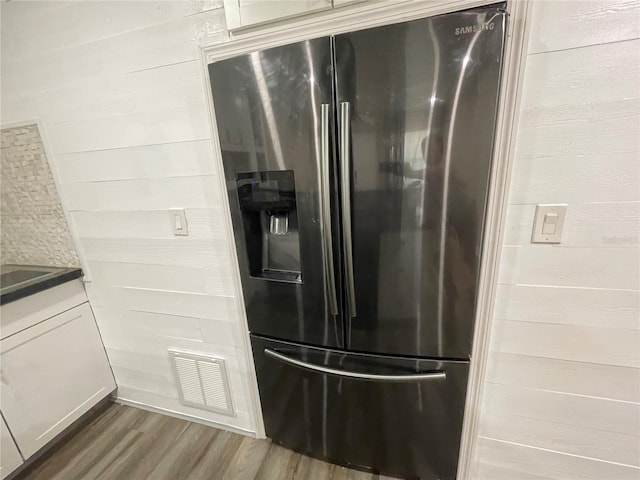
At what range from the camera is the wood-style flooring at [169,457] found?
1.45 metres

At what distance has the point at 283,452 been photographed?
5.04ft

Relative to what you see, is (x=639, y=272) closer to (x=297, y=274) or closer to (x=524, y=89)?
(x=524, y=89)

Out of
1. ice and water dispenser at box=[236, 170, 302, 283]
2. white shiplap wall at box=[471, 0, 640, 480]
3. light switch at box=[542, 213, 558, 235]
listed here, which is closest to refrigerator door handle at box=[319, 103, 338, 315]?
ice and water dispenser at box=[236, 170, 302, 283]

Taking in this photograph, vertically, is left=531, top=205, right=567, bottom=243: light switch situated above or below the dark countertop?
above

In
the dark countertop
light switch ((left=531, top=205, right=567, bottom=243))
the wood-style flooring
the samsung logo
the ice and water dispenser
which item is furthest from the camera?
the wood-style flooring

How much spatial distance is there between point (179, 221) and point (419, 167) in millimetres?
1072

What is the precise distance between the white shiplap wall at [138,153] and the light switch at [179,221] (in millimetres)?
25

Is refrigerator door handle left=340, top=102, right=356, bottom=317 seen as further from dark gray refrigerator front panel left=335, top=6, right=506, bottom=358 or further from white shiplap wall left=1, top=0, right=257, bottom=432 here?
white shiplap wall left=1, top=0, right=257, bottom=432

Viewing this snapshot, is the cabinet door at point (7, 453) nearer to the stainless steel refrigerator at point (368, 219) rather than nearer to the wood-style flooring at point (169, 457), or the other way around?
the wood-style flooring at point (169, 457)

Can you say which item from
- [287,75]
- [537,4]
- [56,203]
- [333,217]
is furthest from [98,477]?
[537,4]

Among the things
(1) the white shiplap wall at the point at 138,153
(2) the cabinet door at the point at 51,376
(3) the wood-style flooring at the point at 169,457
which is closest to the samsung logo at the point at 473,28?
(1) the white shiplap wall at the point at 138,153

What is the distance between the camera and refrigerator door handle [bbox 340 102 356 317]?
0.93 m

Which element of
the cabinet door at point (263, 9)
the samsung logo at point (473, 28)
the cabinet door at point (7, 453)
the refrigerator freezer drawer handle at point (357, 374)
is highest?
the cabinet door at point (263, 9)

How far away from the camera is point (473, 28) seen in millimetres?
795
